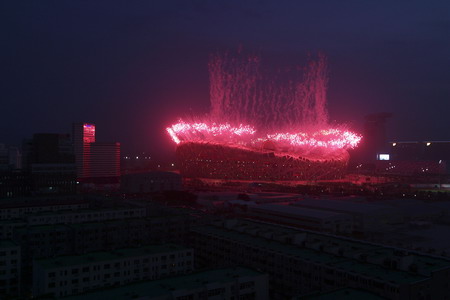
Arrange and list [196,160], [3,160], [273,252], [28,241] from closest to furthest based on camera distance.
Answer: [273,252] < [28,241] < [196,160] < [3,160]

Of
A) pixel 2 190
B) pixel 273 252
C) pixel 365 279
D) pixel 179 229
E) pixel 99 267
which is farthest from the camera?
pixel 2 190

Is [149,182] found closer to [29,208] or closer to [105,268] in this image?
[29,208]

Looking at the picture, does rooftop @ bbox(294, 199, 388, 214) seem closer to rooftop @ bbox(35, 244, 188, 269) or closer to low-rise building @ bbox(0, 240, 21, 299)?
rooftop @ bbox(35, 244, 188, 269)

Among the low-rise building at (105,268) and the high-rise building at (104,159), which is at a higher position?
the high-rise building at (104,159)

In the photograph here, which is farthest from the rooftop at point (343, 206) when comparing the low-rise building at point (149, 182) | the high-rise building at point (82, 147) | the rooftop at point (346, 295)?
the high-rise building at point (82, 147)

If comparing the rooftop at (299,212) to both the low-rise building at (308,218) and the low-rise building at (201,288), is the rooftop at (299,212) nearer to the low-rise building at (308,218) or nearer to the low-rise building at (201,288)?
the low-rise building at (308,218)

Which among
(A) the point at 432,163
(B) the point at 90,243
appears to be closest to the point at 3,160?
(B) the point at 90,243

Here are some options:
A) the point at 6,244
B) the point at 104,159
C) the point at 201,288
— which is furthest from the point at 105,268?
the point at 104,159

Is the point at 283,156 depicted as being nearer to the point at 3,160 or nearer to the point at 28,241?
the point at 28,241

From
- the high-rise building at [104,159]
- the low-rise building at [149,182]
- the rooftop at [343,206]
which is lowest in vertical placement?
the rooftop at [343,206]
